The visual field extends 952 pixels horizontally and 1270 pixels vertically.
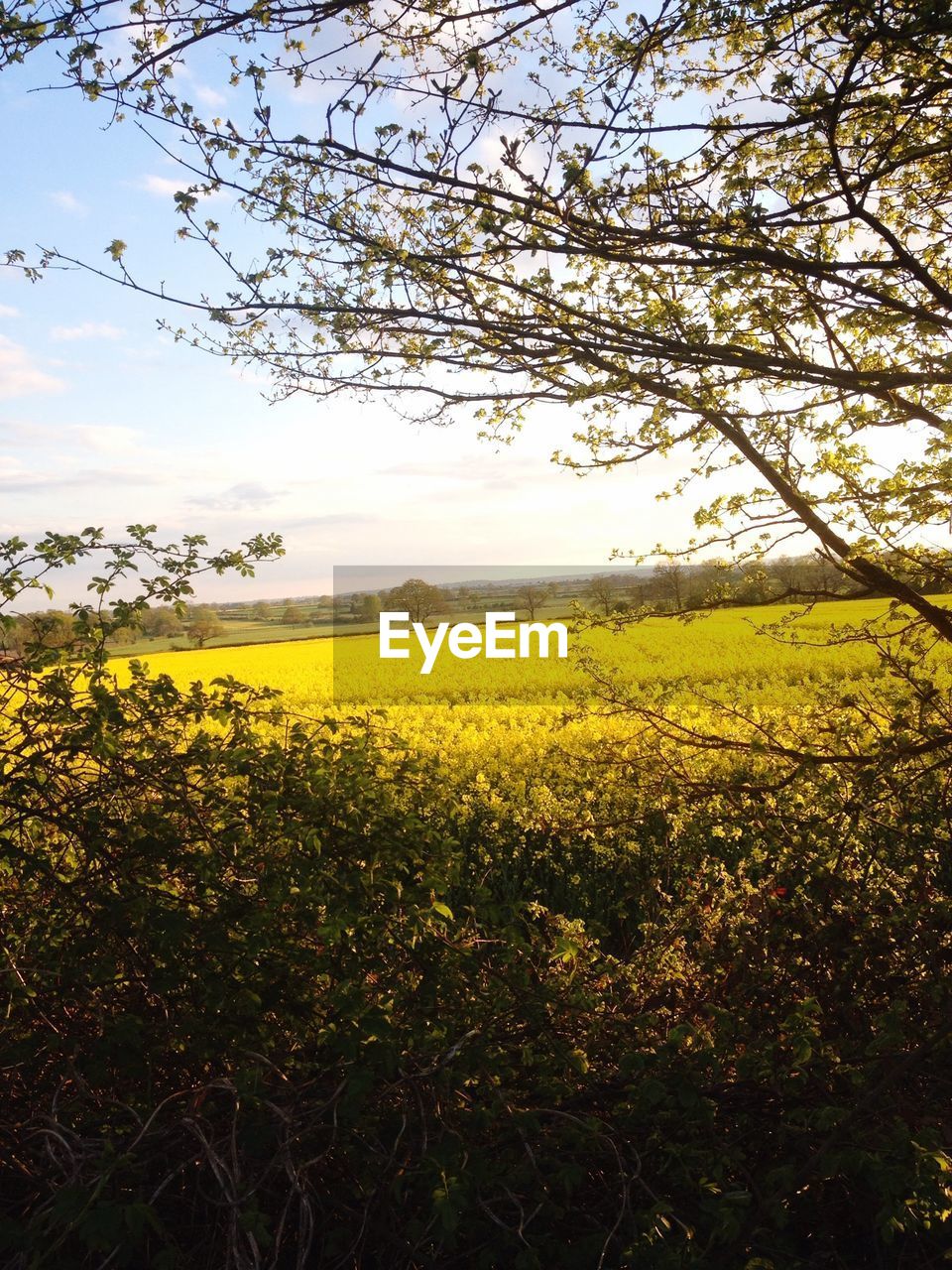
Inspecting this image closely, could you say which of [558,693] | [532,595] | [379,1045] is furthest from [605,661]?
[379,1045]

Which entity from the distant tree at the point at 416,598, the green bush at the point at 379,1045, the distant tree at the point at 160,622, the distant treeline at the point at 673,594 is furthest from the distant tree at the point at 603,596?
the distant tree at the point at 416,598

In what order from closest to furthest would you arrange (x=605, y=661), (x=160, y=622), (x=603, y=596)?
1. (x=160, y=622)
2. (x=603, y=596)
3. (x=605, y=661)

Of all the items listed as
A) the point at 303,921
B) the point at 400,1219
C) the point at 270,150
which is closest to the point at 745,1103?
the point at 400,1219

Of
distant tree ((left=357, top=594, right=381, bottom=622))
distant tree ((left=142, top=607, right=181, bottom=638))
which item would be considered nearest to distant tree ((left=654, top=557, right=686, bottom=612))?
distant tree ((left=142, top=607, right=181, bottom=638))

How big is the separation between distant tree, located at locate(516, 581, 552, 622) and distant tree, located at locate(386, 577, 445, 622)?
2.30 metres

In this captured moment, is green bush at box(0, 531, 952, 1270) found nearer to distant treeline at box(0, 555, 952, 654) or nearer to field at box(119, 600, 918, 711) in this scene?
distant treeline at box(0, 555, 952, 654)

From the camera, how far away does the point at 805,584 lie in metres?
5.93

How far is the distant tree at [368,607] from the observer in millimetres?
25625

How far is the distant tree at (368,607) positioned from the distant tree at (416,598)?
3.21m

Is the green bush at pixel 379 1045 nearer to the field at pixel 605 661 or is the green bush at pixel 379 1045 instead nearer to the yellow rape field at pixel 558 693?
the yellow rape field at pixel 558 693

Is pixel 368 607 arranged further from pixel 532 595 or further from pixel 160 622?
pixel 160 622

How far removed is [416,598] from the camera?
71.5 feet

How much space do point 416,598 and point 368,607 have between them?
534 cm

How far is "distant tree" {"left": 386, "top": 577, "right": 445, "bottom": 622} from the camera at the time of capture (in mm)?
21250
